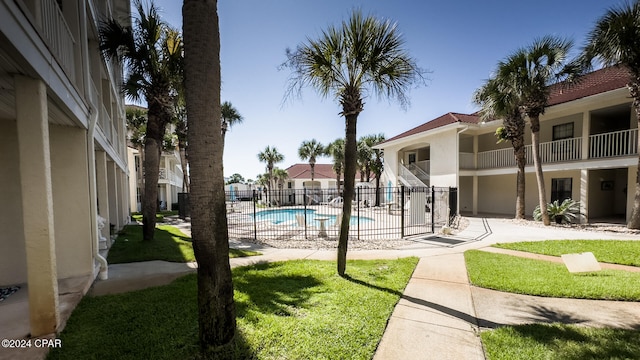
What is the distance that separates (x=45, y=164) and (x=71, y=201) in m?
2.94

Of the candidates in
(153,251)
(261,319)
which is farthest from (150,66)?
(261,319)

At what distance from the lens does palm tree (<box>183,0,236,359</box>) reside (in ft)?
9.16

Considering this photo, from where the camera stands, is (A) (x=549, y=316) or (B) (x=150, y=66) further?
(B) (x=150, y=66)

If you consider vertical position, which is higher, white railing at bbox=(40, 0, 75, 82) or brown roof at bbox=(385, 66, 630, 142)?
brown roof at bbox=(385, 66, 630, 142)

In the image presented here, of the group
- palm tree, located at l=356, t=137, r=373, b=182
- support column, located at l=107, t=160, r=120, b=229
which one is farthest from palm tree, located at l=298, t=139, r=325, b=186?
support column, located at l=107, t=160, r=120, b=229

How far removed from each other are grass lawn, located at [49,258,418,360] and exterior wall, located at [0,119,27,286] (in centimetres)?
210

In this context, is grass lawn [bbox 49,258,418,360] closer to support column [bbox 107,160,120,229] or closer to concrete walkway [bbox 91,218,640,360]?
concrete walkway [bbox 91,218,640,360]

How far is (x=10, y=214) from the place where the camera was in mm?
5285

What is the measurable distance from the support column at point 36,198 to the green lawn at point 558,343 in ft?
18.5

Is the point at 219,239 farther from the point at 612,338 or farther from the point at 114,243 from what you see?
the point at 114,243

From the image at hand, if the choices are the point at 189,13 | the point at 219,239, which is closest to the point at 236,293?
the point at 219,239

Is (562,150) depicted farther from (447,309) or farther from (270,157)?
(270,157)

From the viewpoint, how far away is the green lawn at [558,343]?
10.0 ft

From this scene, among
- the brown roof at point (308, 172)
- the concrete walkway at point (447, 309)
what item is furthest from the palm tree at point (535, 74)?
the brown roof at point (308, 172)
